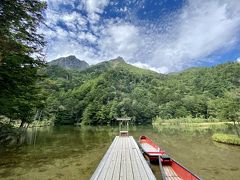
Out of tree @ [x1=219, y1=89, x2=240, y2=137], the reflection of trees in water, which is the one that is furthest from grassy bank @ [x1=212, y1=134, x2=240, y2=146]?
the reflection of trees in water

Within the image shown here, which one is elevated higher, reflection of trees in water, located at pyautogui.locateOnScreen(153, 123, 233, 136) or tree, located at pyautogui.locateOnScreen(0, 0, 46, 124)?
tree, located at pyautogui.locateOnScreen(0, 0, 46, 124)

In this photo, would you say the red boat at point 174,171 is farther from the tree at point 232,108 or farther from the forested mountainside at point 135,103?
the forested mountainside at point 135,103

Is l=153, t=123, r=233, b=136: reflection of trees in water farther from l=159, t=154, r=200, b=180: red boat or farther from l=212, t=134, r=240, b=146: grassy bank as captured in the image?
l=159, t=154, r=200, b=180: red boat

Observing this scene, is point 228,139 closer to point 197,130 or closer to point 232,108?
point 232,108

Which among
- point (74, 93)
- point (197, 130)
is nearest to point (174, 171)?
point (197, 130)

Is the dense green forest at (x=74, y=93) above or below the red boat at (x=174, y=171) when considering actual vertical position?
above

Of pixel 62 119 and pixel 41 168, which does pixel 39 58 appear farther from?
pixel 62 119

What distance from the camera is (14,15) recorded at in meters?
11.6

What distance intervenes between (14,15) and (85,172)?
10787 millimetres

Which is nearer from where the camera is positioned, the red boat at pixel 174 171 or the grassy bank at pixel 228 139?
the red boat at pixel 174 171

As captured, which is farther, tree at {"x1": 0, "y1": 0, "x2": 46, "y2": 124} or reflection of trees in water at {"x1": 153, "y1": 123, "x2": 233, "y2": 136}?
reflection of trees in water at {"x1": 153, "y1": 123, "x2": 233, "y2": 136}

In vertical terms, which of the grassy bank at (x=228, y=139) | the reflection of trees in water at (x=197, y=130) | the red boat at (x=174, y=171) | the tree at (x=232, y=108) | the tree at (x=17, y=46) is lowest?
the red boat at (x=174, y=171)

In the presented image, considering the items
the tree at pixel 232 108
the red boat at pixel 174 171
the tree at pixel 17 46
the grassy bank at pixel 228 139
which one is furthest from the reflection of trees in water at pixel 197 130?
the tree at pixel 17 46

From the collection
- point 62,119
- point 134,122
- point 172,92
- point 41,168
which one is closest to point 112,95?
point 134,122
